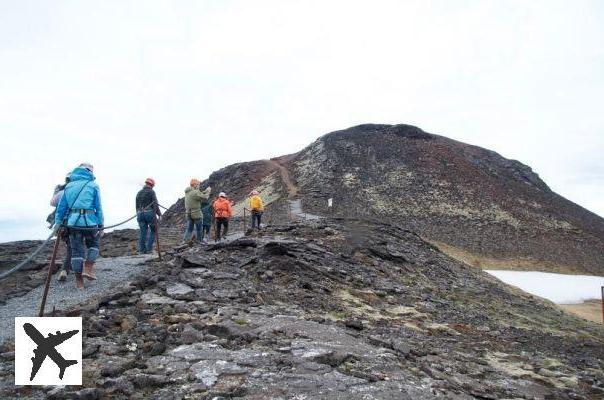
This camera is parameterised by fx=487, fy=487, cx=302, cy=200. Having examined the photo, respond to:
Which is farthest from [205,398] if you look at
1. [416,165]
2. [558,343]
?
[416,165]

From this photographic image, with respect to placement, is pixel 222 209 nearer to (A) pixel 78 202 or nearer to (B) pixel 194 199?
(B) pixel 194 199

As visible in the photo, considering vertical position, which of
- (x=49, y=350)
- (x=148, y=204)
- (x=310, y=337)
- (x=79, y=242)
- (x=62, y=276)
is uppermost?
(x=148, y=204)

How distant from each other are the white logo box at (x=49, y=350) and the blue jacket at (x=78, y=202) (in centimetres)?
378

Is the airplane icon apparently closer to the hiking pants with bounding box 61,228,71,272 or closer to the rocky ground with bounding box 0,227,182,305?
the hiking pants with bounding box 61,228,71,272

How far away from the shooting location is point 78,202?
8797mm

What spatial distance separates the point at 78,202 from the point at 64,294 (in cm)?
169

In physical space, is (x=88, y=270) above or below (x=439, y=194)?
below

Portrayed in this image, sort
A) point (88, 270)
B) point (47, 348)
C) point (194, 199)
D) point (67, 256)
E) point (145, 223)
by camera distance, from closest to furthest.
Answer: point (47, 348) → point (88, 270) → point (67, 256) → point (145, 223) → point (194, 199)

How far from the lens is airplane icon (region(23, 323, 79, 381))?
5.01 meters

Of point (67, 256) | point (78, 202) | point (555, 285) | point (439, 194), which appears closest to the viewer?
point (78, 202)

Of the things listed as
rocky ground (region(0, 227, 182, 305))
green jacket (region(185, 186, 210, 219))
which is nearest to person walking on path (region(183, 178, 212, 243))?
green jacket (region(185, 186, 210, 219))

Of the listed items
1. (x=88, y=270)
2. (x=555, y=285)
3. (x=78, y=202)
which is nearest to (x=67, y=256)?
(x=88, y=270)

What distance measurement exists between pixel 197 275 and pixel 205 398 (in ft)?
16.0

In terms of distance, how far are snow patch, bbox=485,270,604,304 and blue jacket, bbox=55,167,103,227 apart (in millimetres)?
22202
